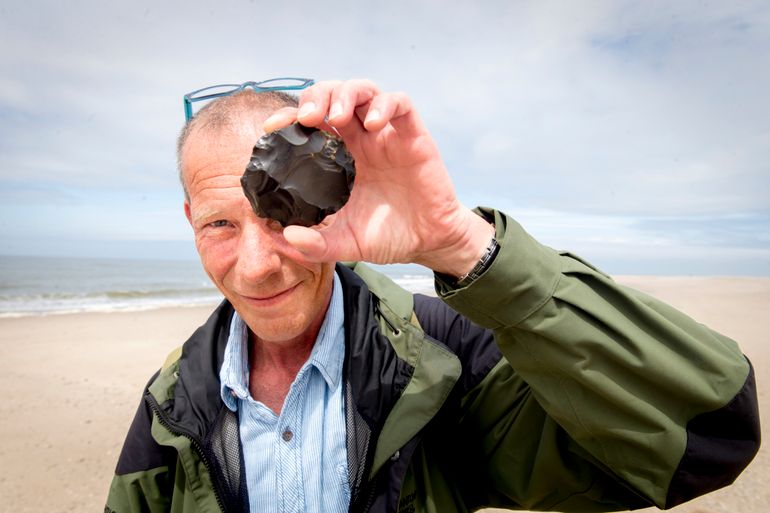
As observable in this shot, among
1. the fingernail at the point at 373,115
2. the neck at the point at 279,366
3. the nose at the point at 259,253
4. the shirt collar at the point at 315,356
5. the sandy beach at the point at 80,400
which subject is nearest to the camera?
the fingernail at the point at 373,115

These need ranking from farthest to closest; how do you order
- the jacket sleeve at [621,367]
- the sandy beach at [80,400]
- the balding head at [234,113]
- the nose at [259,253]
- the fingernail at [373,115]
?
the sandy beach at [80,400] → the balding head at [234,113] → the nose at [259,253] → the jacket sleeve at [621,367] → the fingernail at [373,115]

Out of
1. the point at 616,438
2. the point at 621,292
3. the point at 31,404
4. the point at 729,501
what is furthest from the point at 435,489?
the point at 31,404

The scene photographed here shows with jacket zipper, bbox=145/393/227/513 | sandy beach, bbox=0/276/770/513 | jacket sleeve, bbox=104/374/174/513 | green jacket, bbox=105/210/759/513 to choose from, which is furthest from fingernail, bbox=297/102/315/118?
sandy beach, bbox=0/276/770/513

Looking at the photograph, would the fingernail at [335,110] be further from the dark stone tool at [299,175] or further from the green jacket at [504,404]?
the green jacket at [504,404]

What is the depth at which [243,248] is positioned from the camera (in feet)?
6.42

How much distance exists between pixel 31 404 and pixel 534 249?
9.09m

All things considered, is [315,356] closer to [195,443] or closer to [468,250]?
[195,443]

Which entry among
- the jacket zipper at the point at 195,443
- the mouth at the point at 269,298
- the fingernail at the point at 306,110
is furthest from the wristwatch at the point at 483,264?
the jacket zipper at the point at 195,443

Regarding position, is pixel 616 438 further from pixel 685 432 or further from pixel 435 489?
pixel 435 489

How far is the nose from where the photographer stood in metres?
1.92

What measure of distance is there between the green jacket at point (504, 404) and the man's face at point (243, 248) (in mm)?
317

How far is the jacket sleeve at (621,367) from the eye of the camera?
1493 mm

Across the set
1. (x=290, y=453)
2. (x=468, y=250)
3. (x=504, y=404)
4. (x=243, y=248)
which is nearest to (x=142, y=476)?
(x=290, y=453)

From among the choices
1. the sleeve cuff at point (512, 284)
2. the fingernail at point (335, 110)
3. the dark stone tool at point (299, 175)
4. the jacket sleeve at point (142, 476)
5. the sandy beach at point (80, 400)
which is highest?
the fingernail at point (335, 110)
